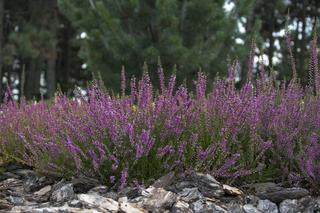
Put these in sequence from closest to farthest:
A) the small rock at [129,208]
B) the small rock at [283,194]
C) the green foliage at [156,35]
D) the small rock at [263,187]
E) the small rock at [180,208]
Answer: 1. the small rock at [129,208]
2. the small rock at [180,208]
3. the small rock at [283,194]
4. the small rock at [263,187]
5. the green foliage at [156,35]

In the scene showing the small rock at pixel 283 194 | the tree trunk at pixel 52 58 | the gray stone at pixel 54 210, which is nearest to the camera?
the gray stone at pixel 54 210

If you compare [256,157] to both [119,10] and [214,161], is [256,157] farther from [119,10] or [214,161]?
[119,10]

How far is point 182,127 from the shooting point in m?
3.40

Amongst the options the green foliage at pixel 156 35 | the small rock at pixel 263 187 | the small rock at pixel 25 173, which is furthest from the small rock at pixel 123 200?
the green foliage at pixel 156 35

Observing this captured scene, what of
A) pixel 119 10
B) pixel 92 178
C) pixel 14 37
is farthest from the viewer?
pixel 14 37

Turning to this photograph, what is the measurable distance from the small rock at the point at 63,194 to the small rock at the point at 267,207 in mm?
1102

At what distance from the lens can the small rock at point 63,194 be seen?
3.09 metres

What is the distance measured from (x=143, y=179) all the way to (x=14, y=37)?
1534 centimetres

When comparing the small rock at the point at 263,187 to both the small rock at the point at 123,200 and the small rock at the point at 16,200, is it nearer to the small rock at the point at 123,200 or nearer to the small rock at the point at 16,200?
the small rock at the point at 123,200

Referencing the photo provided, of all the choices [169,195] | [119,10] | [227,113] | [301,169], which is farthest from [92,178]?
[119,10]

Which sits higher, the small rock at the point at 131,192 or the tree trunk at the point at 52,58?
the tree trunk at the point at 52,58

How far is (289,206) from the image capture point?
3035 mm

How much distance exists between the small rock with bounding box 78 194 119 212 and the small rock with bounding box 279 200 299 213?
971mm

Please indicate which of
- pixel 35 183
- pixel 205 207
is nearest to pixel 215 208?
pixel 205 207
